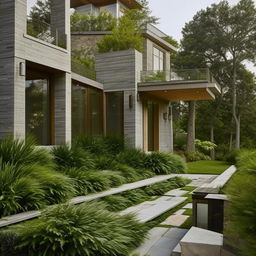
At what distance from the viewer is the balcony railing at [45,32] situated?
9780mm

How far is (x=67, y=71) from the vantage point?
11.0m

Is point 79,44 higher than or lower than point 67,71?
higher

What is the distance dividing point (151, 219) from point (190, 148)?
62.7ft

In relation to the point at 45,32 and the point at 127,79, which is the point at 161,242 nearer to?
the point at 45,32

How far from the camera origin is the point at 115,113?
15.2 metres

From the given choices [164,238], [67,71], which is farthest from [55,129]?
[164,238]

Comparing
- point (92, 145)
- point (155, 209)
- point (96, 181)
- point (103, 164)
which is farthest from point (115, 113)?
point (155, 209)

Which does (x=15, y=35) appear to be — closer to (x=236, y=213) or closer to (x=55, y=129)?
(x=55, y=129)

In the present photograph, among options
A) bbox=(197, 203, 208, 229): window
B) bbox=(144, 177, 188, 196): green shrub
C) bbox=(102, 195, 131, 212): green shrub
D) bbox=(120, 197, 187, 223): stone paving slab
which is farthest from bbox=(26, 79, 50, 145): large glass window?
bbox=(197, 203, 208, 229): window

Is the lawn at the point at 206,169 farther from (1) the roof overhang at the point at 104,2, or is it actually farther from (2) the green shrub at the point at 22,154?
(1) the roof overhang at the point at 104,2

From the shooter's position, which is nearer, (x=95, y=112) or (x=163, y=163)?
(x=163, y=163)

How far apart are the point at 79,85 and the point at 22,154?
7711mm

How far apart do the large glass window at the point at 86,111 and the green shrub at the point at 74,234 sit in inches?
338

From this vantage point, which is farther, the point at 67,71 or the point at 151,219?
the point at 67,71
